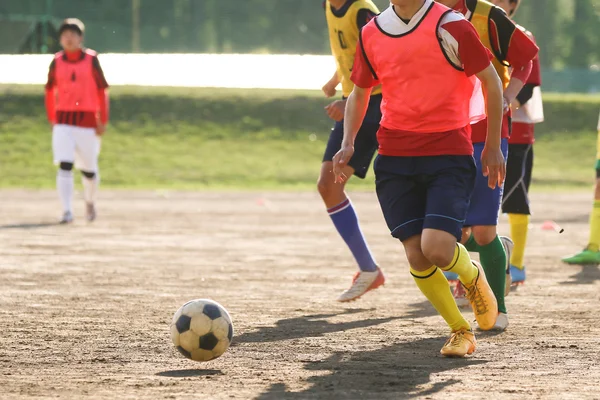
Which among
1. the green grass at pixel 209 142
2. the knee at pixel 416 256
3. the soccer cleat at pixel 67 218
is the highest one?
the knee at pixel 416 256

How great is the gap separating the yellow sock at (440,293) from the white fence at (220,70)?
93.9 ft

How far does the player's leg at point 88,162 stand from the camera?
1511 cm

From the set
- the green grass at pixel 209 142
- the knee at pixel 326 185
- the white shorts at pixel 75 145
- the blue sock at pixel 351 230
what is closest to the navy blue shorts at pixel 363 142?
the knee at pixel 326 185

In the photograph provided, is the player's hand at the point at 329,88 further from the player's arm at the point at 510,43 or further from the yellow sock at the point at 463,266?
the yellow sock at the point at 463,266

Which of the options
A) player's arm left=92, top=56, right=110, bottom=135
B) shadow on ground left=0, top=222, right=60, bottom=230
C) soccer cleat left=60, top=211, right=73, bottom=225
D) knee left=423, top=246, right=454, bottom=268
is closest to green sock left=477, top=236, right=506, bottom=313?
knee left=423, top=246, right=454, bottom=268

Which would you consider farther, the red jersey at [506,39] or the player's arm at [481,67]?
the red jersey at [506,39]

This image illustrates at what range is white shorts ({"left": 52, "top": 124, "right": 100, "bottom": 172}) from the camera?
49.4 ft

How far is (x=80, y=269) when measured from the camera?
32.6 ft

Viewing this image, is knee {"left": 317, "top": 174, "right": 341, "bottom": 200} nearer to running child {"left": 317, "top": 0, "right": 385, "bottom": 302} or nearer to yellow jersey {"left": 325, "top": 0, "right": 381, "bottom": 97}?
running child {"left": 317, "top": 0, "right": 385, "bottom": 302}

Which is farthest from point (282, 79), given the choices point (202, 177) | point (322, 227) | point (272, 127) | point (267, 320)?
point (267, 320)

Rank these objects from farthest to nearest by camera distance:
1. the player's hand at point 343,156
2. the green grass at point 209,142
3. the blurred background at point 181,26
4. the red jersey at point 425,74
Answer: the blurred background at point 181,26 → the green grass at point 209,142 → the player's hand at point 343,156 → the red jersey at point 425,74

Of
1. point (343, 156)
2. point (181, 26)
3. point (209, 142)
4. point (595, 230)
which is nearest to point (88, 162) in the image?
point (595, 230)

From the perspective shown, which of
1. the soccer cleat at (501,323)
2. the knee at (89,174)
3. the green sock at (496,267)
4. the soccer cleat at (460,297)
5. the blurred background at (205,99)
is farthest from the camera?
the blurred background at (205,99)

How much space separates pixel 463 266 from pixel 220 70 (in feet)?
98.1
